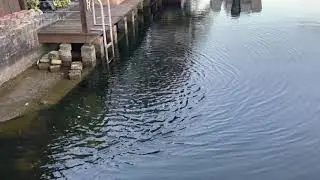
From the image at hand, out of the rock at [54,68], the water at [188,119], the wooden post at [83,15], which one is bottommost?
the water at [188,119]

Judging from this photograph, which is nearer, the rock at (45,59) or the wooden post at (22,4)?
the rock at (45,59)

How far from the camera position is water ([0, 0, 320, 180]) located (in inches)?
501

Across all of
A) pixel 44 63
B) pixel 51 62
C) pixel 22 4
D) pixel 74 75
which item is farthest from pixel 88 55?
pixel 22 4

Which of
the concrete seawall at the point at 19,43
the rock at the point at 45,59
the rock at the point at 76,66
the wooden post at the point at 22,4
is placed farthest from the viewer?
the wooden post at the point at 22,4

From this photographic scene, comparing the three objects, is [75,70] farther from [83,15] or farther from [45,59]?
[83,15]

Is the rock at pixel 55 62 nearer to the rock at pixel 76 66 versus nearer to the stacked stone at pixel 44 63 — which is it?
the stacked stone at pixel 44 63

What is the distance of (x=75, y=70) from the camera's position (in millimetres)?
19688

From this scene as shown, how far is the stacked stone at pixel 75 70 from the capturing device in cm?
1942

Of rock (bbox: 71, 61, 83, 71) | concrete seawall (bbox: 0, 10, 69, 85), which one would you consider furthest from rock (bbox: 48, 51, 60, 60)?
rock (bbox: 71, 61, 83, 71)

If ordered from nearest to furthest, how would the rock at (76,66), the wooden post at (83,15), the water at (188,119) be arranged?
1. the water at (188,119)
2. the rock at (76,66)
3. the wooden post at (83,15)

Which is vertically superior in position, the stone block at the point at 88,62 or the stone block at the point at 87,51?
the stone block at the point at 87,51

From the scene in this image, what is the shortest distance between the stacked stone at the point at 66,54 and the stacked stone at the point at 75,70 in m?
0.70

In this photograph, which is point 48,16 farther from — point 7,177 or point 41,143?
point 7,177

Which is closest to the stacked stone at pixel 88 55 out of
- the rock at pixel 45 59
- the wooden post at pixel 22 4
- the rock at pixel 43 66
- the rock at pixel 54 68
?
the rock at pixel 54 68
